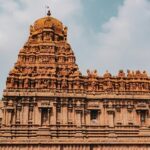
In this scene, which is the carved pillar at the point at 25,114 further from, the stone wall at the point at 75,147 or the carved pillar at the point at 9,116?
the stone wall at the point at 75,147

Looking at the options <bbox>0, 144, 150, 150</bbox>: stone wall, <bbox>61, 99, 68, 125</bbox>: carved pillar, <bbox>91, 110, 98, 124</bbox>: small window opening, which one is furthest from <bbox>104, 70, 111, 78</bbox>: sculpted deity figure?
<bbox>0, 144, 150, 150</bbox>: stone wall

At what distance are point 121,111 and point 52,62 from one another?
30.0 ft

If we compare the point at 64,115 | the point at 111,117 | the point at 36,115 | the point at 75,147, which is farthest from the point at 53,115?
the point at 111,117

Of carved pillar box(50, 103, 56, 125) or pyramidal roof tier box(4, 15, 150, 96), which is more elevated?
pyramidal roof tier box(4, 15, 150, 96)

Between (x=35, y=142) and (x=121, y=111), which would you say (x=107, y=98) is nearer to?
(x=121, y=111)

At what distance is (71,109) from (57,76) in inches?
157

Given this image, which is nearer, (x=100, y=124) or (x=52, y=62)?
(x=100, y=124)

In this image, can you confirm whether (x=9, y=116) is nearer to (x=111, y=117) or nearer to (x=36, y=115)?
(x=36, y=115)

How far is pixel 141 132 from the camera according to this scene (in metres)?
33.4

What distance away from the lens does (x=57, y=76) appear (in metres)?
35.3

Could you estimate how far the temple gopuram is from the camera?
31.9 meters

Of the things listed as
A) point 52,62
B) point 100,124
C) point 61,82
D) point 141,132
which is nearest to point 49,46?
point 52,62

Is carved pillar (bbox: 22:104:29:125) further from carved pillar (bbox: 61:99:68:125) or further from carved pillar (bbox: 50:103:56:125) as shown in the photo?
carved pillar (bbox: 61:99:68:125)

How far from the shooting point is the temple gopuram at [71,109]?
31.9 metres
